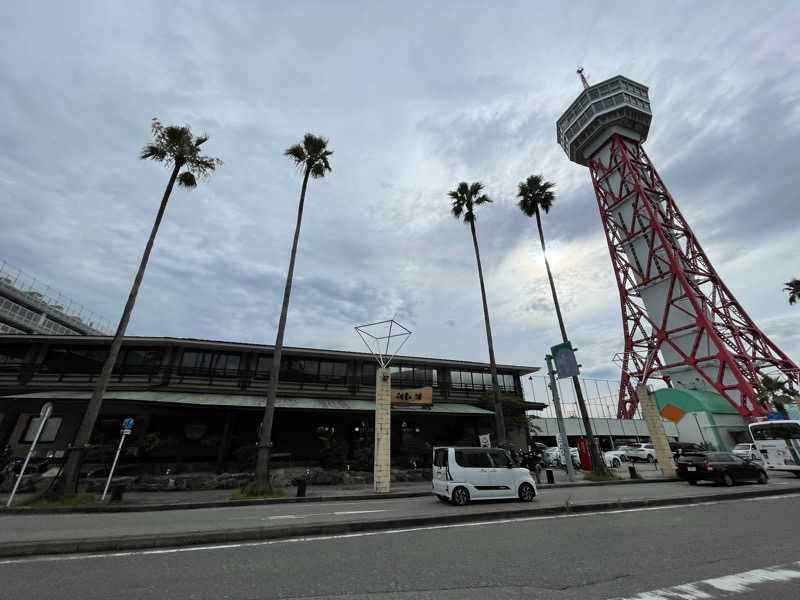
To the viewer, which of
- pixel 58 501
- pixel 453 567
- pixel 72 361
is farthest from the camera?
pixel 72 361

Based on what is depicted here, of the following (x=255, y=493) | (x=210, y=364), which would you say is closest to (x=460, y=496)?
(x=255, y=493)

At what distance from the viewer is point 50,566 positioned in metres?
4.96

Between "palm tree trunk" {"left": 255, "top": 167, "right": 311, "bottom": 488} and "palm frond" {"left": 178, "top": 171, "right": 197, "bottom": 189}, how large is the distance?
17.5 ft

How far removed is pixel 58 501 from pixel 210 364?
12.1m

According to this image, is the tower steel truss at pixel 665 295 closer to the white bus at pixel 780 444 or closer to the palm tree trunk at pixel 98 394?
the white bus at pixel 780 444

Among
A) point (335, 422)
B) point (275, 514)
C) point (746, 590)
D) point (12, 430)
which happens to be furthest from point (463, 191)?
point (12, 430)

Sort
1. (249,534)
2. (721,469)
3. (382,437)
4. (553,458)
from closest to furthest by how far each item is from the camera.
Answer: (249,534)
(721,469)
(382,437)
(553,458)

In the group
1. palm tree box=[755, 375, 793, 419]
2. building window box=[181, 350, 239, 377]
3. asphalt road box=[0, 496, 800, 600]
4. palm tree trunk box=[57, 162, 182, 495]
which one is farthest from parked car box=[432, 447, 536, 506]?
palm tree box=[755, 375, 793, 419]

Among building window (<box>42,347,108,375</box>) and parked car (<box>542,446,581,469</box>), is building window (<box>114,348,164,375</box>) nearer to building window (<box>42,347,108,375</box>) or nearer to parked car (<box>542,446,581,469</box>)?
building window (<box>42,347,108,375</box>)

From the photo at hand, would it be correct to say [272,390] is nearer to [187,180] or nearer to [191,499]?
[191,499]

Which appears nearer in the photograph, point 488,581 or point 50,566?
point 488,581

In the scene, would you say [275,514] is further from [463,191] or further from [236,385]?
[463,191]

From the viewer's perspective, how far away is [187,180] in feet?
57.6

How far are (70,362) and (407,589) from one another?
29054 mm
